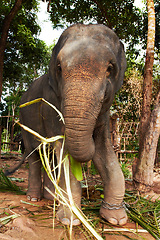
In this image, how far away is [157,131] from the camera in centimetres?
344

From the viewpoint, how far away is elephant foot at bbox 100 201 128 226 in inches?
95.0

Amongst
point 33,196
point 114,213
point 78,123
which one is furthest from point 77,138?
point 33,196

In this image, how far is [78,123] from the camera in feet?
5.94

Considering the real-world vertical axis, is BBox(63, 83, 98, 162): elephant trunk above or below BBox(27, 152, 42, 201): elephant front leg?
above

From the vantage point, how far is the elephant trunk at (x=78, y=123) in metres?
1.81

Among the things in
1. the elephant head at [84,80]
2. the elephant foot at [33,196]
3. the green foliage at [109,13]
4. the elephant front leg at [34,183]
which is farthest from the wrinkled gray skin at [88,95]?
the green foliage at [109,13]

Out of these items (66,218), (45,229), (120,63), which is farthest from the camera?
(120,63)

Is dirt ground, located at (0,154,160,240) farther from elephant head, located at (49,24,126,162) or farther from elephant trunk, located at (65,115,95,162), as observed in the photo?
elephant head, located at (49,24,126,162)

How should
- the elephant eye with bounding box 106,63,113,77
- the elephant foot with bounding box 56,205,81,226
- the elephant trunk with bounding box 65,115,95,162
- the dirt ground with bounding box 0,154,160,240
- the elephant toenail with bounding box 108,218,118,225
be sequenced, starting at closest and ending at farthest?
the elephant trunk with bounding box 65,115,95,162 → the dirt ground with bounding box 0,154,160,240 → the elephant eye with bounding box 106,63,113,77 → the elephant foot with bounding box 56,205,81,226 → the elephant toenail with bounding box 108,218,118,225

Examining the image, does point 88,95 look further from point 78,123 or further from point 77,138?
point 77,138

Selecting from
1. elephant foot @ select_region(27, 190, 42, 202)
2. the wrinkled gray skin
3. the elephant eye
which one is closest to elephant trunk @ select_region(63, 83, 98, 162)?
the wrinkled gray skin

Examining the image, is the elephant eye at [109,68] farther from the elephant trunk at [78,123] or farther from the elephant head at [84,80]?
the elephant trunk at [78,123]

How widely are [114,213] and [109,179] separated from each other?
365 mm

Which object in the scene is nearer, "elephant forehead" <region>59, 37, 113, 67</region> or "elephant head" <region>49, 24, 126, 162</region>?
"elephant head" <region>49, 24, 126, 162</region>
